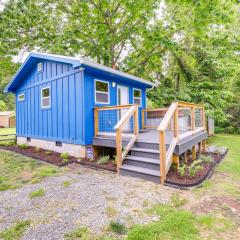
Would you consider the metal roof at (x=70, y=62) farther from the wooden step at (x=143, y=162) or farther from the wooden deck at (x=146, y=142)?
the wooden step at (x=143, y=162)

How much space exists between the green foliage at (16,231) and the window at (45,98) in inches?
248

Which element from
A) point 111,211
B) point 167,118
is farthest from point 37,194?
point 167,118

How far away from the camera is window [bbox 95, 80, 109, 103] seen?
7496 mm

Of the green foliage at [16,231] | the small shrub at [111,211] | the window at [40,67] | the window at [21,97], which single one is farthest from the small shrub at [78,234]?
the window at [21,97]

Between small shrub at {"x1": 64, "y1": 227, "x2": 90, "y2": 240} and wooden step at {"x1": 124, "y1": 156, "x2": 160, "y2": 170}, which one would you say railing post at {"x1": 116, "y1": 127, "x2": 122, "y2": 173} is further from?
small shrub at {"x1": 64, "y1": 227, "x2": 90, "y2": 240}

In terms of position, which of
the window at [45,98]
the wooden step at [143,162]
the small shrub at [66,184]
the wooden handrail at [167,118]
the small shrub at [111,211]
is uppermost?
the window at [45,98]

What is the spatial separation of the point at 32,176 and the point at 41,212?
7.37 ft

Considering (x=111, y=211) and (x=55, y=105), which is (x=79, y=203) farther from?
(x=55, y=105)

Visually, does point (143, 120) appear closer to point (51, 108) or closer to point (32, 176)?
point (51, 108)

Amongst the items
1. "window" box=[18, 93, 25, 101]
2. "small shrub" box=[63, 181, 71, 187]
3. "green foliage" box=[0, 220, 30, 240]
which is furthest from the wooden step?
"window" box=[18, 93, 25, 101]

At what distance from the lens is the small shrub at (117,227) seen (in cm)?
275

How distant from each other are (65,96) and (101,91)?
4.72ft

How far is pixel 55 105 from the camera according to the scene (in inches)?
322

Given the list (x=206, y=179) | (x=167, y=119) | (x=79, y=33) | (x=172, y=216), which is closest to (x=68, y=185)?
(x=172, y=216)
